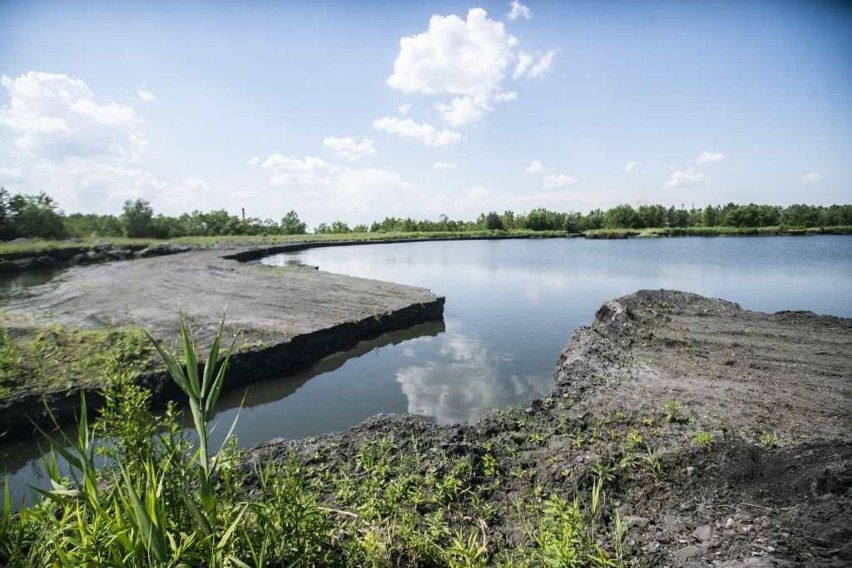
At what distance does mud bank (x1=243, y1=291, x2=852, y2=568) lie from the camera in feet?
11.3

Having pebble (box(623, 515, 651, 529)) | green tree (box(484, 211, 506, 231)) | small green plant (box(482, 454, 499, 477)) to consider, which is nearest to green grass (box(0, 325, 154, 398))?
small green plant (box(482, 454, 499, 477))

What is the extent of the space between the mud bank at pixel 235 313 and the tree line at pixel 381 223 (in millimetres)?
38169

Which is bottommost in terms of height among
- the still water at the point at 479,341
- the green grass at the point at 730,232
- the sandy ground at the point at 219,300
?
the still water at the point at 479,341

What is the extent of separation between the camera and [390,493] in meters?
4.12

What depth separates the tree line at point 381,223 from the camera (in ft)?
148

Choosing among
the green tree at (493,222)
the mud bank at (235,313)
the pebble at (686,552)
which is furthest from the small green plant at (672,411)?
the green tree at (493,222)

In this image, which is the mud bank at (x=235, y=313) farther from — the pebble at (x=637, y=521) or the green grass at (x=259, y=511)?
the pebble at (x=637, y=521)

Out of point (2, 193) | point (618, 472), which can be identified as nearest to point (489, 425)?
point (618, 472)

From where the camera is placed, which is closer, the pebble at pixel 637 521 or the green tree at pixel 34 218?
the pebble at pixel 637 521

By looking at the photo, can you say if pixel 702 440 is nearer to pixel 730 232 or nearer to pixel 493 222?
pixel 730 232

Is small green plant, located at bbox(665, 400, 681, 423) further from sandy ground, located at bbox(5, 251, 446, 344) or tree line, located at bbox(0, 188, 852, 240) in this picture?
tree line, located at bbox(0, 188, 852, 240)

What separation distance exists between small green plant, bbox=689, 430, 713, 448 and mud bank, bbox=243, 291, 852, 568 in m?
0.02

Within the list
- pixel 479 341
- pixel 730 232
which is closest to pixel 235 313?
pixel 479 341

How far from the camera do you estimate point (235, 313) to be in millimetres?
12297
